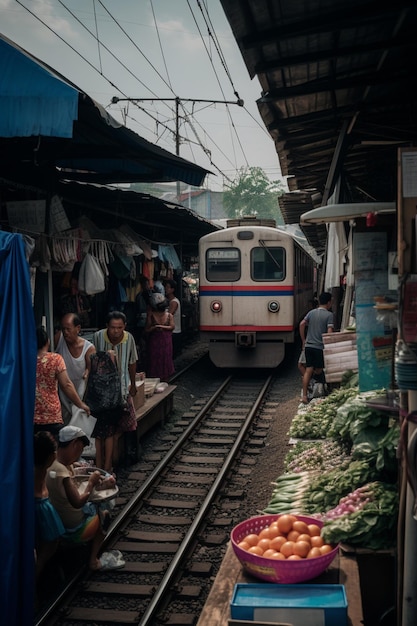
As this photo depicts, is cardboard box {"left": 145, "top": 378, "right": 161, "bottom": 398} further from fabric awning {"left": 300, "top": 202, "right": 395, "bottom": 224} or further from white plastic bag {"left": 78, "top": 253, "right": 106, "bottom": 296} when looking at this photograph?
fabric awning {"left": 300, "top": 202, "right": 395, "bottom": 224}

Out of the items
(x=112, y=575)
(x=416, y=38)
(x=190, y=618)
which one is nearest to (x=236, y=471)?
(x=112, y=575)

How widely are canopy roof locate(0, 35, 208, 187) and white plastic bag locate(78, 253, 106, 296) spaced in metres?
1.26

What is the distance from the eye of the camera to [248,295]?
13242 mm

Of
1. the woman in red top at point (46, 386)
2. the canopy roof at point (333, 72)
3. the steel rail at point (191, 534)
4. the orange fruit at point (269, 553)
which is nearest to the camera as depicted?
the orange fruit at point (269, 553)

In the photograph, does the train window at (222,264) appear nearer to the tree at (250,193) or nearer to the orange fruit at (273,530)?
the orange fruit at (273,530)

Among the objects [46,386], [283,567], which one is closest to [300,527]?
[283,567]

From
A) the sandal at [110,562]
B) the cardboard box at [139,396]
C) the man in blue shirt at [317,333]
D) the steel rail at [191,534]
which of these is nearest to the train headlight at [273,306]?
the man in blue shirt at [317,333]

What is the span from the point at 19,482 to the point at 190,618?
1780 mm

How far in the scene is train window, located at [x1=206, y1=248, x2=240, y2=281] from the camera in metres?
13.4

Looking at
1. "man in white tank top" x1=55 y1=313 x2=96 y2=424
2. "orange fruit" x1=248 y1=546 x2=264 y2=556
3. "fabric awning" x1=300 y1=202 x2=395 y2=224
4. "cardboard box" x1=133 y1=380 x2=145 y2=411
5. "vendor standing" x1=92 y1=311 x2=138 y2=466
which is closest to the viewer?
"orange fruit" x1=248 y1=546 x2=264 y2=556

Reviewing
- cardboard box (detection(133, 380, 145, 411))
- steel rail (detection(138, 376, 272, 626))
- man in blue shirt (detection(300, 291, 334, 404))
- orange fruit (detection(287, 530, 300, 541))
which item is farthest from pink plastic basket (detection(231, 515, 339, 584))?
man in blue shirt (detection(300, 291, 334, 404))

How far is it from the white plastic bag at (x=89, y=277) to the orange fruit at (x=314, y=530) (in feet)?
20.5

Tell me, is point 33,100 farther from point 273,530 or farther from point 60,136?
point 273,530

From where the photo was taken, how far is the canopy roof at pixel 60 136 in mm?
5059
